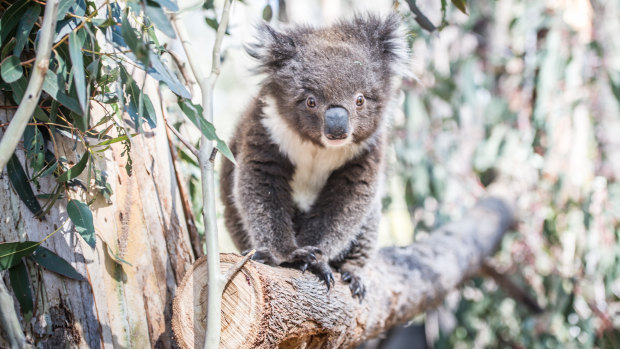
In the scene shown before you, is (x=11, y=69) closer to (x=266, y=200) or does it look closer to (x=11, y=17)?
(x=11, y=17)

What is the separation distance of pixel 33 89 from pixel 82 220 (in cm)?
55

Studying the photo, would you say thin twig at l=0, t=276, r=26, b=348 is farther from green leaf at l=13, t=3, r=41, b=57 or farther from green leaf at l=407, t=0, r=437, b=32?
green leaf at l=407, t=0, r=437, b=32

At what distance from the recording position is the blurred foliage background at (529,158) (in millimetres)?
4168

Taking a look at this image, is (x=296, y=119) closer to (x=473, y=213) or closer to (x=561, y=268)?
(x=473, y=213)

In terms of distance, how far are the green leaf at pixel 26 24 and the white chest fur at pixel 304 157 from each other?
49.1 inches

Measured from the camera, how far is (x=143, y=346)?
1.92m

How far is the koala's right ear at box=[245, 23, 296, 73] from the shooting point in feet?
8.56

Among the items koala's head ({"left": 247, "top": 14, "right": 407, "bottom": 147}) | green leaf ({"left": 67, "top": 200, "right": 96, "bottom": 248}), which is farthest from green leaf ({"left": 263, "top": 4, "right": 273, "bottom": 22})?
green leaf ({"left": 67, "top": 200, "right": 96, "bottom": 248})

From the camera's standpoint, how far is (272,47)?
2.62 m

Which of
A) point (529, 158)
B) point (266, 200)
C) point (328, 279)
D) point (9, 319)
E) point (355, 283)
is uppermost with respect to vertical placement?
point (9, 319)

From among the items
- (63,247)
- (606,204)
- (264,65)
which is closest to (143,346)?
(63,247)

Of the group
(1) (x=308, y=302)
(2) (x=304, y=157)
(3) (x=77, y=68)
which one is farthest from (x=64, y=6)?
(2) (x=304, y=157)

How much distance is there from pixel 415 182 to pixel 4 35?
356 cm

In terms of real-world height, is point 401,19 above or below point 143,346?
above
